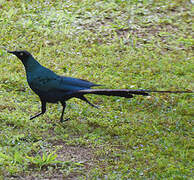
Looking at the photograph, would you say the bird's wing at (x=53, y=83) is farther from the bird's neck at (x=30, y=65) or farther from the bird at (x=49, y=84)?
the bird's neck at (x=30, y=65)

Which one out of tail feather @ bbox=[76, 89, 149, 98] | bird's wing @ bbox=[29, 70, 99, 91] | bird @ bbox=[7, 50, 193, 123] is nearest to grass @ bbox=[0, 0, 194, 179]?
bird @ bbox=[7, 50, 193, 123]

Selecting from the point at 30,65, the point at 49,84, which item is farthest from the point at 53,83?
the point at 30,65

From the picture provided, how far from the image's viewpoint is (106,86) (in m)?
8.27

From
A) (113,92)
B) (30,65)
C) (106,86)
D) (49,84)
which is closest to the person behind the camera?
(113,92)

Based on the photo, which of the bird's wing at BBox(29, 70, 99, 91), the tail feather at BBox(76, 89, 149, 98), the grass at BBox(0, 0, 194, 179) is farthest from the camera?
the bird's wing at BBox(29, 70, 99, 91)

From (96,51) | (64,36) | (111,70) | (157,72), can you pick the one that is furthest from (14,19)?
(157,72)

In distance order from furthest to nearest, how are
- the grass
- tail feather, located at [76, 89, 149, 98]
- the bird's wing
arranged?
the bird's wing < the grass < tail feather, located at [76, 89, 149, 98]

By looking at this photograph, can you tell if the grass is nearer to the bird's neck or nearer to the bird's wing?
the bird's wing

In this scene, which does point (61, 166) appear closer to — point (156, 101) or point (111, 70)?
point (156, 101)

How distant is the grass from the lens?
5.45 m

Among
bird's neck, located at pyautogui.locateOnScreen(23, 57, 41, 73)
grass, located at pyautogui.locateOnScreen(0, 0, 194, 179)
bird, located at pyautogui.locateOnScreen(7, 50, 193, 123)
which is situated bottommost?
grass, located at pyautogui.locateOnScreen(0, 0, 194, 179)

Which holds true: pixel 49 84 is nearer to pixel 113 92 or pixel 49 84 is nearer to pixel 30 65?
pixel 30 65

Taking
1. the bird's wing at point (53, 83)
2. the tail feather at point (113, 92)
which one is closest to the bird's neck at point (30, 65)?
the bird's wing at point (53, 83)

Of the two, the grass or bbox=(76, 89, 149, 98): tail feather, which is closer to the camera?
bbox=(76, 89, 149, 98): tail feather
